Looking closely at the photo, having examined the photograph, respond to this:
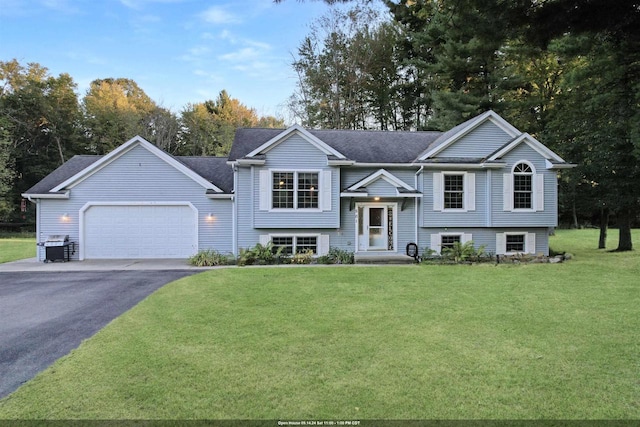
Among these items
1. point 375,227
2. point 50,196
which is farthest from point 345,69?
point 50,196

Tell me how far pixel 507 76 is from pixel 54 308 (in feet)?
89.8

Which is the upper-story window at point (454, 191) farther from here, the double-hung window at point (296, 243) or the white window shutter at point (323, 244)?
the double-hung window at point (296, 243)

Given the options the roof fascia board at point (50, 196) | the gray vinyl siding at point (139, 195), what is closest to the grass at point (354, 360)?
the gray vinyl siding at point (139, 195)

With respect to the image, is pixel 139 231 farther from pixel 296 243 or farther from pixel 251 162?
pixel 296 243

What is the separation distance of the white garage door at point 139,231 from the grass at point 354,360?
7103 mm

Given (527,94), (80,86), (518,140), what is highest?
(80,86)

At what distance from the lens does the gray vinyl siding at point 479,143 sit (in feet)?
49.2

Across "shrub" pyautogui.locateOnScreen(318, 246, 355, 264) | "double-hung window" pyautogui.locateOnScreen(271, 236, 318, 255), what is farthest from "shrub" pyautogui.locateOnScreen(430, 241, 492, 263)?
"double-hung window" pyautogui.locateOnScreen(271, 236, 318, 255)

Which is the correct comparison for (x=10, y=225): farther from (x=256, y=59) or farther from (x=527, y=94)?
(x=527, y=94)

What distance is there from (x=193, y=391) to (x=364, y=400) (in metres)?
1.83

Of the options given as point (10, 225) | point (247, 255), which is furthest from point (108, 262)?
point (10, 225)

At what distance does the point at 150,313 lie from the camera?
6.53 metres

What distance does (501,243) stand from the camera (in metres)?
15.2

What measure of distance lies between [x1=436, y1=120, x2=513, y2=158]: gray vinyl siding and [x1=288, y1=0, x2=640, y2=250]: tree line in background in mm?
3178
